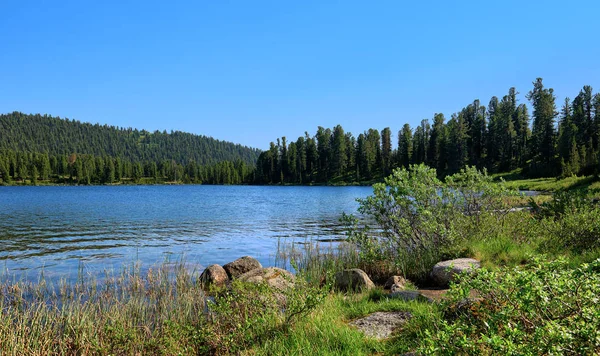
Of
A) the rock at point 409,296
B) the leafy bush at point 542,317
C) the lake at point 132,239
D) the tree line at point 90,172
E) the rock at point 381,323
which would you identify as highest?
the tree line at point 90,172

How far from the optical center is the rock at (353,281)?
1062 cm

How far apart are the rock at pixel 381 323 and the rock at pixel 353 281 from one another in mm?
2972

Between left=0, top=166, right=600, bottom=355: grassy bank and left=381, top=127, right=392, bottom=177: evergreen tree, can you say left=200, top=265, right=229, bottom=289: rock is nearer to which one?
left=0, top=166, right=600, bottom=355: grassy bank

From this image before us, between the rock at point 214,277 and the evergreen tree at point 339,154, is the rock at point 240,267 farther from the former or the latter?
the evergreen tree at point 339,154

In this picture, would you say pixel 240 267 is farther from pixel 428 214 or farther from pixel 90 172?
pixel 90 172

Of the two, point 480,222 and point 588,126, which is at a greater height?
point 588,126

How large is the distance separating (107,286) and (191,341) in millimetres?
5585

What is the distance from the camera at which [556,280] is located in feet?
12.9

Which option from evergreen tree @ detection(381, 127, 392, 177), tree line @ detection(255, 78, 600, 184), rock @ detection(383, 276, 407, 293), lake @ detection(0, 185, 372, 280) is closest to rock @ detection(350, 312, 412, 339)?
rock @ detection(383, 276, 407, 293)

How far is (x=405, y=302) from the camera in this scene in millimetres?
7934

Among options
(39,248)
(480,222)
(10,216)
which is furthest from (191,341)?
(10,216)

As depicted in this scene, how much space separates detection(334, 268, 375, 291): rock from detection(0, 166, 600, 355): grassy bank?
3.29 feet

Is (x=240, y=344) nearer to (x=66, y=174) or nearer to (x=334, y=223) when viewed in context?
(x=334, y=223)

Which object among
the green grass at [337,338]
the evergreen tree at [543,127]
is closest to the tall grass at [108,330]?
the green grass at [337,338]
